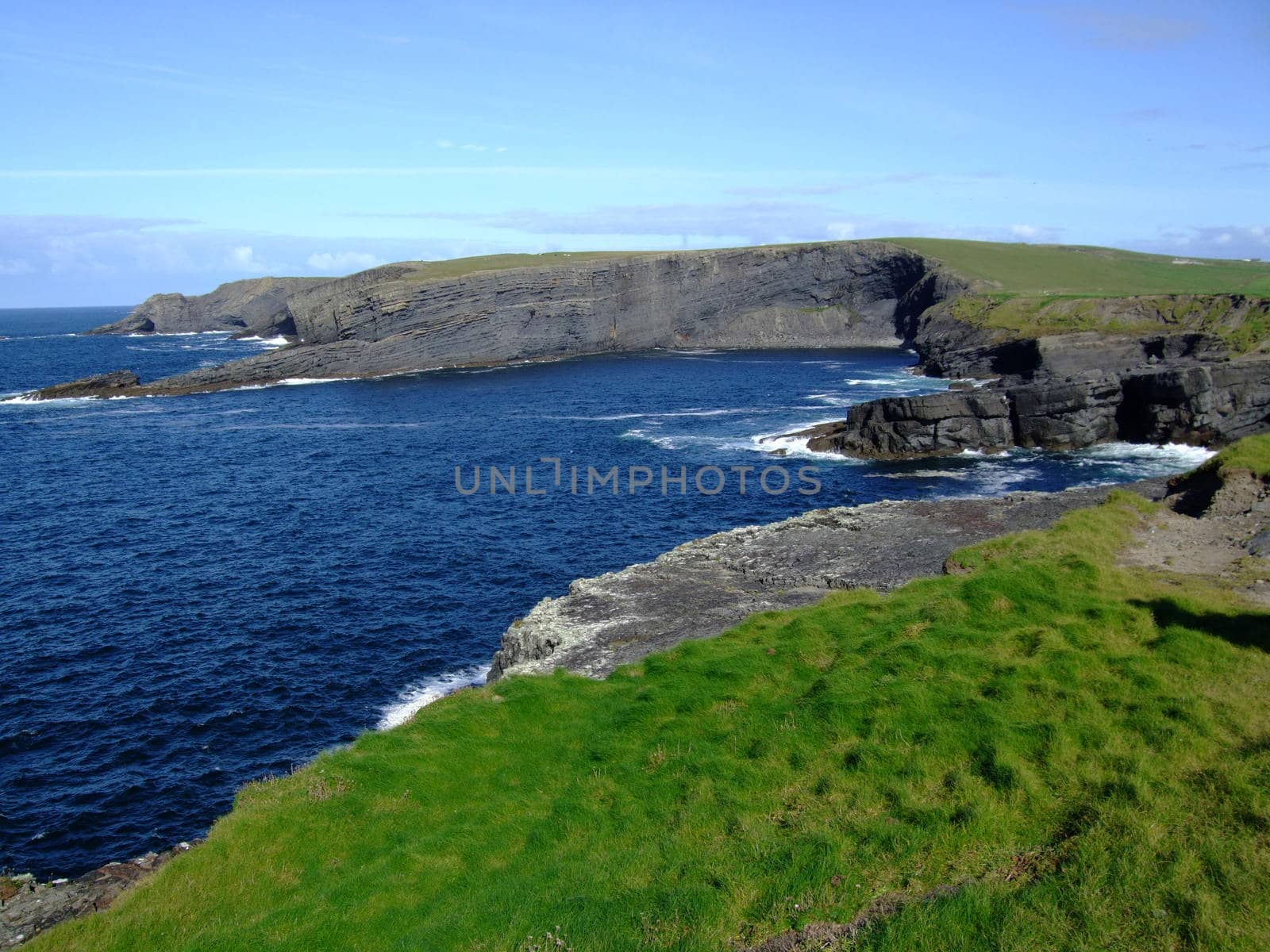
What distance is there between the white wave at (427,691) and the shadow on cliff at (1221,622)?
21.8m

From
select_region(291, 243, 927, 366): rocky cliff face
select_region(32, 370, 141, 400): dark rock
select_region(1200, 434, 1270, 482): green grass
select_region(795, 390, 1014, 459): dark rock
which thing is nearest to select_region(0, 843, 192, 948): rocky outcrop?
select_region(1200, 434, 1270, 482): green grass

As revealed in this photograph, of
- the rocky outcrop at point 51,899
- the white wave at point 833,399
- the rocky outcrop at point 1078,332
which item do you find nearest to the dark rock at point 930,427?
the rocky outcrop at point 1078,332

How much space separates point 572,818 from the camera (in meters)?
15.6

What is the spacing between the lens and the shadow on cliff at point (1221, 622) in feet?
56.3

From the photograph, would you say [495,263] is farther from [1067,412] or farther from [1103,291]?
[1067,412]

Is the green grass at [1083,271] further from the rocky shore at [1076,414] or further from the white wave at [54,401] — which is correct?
the white wave at [54,401]

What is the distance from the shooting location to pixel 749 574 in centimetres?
3366

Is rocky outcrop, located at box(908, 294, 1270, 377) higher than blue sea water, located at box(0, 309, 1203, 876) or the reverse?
higher

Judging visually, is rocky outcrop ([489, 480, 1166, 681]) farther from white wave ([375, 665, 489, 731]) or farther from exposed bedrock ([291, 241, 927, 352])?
exposed bedrock ([291, 241, 927, 352])

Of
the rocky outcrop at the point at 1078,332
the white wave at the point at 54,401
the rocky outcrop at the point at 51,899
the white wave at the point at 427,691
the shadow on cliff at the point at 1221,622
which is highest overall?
the rocky outcrop at the point at 1078,332

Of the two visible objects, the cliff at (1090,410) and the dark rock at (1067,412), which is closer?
the cliff at (1090,410)

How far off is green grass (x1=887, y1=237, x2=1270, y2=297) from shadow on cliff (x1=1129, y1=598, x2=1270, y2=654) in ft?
360

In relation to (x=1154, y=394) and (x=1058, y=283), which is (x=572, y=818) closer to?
(x=1154, y=394)

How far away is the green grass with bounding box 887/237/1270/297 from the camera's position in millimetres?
125438
